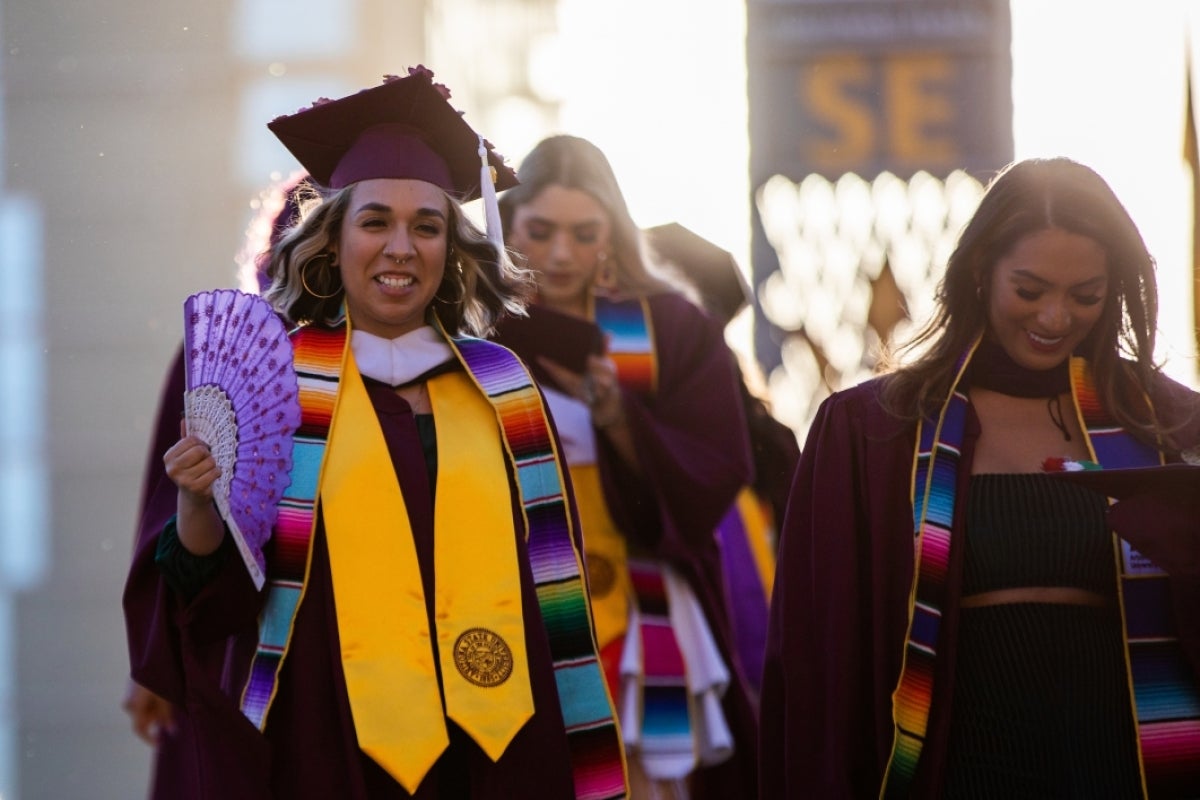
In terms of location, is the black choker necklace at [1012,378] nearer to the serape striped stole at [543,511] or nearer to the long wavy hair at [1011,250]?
the long wavy hair at [1011,250]

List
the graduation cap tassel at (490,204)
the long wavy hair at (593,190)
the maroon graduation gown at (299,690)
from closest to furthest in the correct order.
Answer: the maroon graduation gown at (299,690) < the graduation cap tassel at (490,204) < the long wavy hair at (593,190)

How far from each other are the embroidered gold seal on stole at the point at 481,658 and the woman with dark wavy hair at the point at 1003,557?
55cm

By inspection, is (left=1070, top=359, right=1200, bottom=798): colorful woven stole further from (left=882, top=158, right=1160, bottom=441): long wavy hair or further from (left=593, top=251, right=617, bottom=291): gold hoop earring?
(left=593, top=251, right=617, bottom=291): gold hoop earring

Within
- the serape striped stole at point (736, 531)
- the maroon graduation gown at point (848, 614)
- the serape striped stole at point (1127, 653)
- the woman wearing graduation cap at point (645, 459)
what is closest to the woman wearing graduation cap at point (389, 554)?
the maroon graduation gown at point (848, 614)

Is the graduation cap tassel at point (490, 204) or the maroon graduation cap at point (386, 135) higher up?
the maroon graduation cap at point (386, 135)

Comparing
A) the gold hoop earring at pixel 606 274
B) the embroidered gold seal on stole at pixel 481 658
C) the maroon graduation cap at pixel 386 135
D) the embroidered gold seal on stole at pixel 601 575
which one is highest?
the maroon graduation cap at pixel 386 135

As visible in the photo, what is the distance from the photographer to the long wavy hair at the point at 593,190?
672cm

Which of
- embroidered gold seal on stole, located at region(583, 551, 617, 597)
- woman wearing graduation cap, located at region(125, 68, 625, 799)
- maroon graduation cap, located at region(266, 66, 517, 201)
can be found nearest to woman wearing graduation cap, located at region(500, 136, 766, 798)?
embroidered gold seal on stole, located at region(583, 551, 617, 597)

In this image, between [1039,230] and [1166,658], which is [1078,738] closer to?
[1166,658]

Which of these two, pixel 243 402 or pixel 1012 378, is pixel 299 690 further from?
pixel 1012 378

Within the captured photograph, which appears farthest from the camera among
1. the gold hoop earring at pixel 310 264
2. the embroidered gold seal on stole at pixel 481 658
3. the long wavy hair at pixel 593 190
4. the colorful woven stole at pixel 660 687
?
the long wavy hair at pixel 593 190

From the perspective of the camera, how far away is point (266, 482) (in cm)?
459

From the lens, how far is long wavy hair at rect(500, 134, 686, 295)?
265 inches

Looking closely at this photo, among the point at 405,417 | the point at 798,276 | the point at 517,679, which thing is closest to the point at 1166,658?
the point at 517,679
